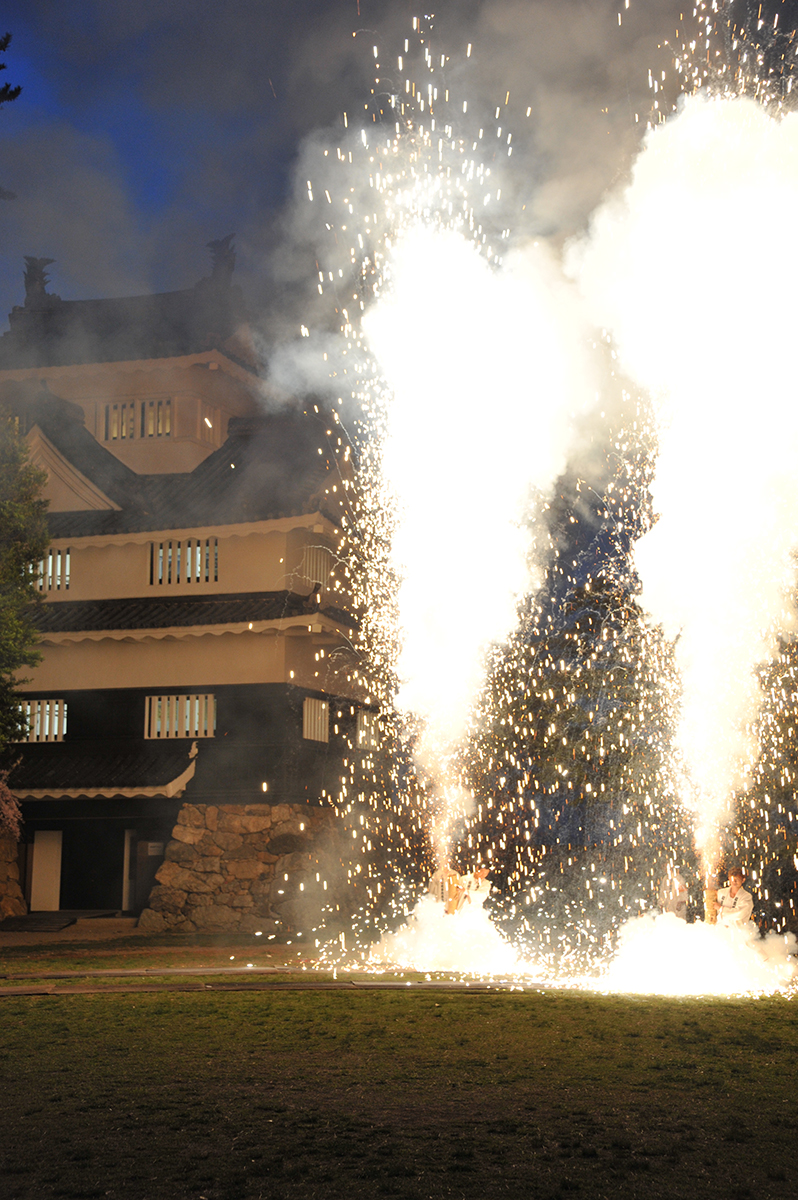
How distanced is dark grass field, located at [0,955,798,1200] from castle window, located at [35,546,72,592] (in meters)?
15.1

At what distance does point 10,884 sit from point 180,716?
5.14 meters

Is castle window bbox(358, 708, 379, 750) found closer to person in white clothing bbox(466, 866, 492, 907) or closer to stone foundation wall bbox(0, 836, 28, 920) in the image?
stone foundation wall bbox(0, 836, 28, 920)

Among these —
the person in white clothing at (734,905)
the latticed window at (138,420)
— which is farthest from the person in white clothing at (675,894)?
the latticed window at (138,420)

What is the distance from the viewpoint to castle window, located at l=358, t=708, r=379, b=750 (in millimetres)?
26391

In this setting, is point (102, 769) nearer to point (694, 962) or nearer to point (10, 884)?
point (10, 884)

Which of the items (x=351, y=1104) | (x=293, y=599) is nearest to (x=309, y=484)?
(x=293, y=599)

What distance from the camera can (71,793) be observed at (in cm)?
2303

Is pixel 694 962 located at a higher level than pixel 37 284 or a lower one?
lower

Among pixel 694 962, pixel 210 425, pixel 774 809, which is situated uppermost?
pixel 210 425

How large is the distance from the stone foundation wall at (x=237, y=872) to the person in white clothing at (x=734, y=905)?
1051 cm

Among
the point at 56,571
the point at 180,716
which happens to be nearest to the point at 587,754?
the point at 180,716

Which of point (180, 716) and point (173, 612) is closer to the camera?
point (173, 612)

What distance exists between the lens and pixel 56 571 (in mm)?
25250

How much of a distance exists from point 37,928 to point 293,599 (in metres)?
8.31
